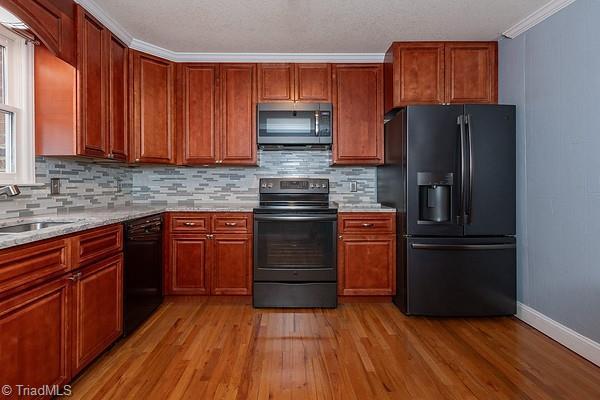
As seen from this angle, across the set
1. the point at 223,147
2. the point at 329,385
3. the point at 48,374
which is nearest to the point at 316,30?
the point at 223,147

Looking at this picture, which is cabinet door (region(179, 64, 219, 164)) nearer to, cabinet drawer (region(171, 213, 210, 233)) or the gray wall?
cabinet drawer (region(171, 213, 210, 233))

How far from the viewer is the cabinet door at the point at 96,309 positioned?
6.23 ft

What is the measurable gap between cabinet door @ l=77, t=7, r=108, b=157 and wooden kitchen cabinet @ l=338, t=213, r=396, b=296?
2.05 metres

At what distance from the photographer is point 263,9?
264 centimetres

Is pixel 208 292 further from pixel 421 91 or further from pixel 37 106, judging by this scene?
pixel 421 91

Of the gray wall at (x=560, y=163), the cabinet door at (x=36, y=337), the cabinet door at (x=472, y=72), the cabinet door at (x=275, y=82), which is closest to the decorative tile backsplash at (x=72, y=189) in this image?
the cabinet door at (x=36, y=337)

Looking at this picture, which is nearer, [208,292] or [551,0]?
[551,0]

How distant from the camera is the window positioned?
7.33ft

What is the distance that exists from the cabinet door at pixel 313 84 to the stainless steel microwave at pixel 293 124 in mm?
113

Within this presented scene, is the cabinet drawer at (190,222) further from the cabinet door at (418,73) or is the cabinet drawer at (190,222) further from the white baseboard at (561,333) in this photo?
the white baseboard at (561,333)

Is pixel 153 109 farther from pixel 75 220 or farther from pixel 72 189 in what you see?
pixel 75 220

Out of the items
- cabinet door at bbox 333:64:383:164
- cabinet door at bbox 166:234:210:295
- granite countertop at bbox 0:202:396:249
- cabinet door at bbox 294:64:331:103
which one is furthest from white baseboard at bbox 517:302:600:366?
cabinet door at bbox 166:234:210:295

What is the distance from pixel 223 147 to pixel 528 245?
2.80m

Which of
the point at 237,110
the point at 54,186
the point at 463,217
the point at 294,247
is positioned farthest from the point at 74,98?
the point at 463,217
